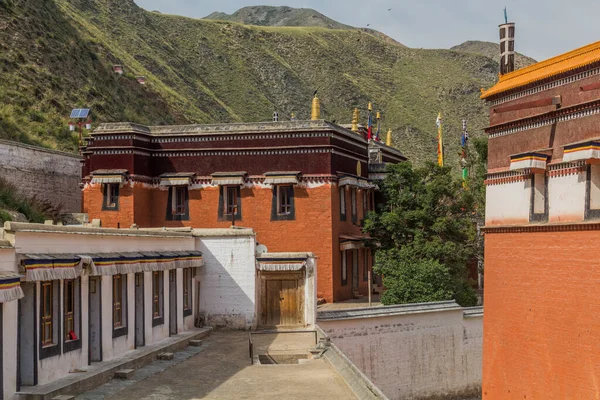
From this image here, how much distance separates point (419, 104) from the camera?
10906 centimetres

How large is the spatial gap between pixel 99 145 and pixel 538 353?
68.3 feet

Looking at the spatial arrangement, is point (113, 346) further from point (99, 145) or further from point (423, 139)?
point (423, 139)

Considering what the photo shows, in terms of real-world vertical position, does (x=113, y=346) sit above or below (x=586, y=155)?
below

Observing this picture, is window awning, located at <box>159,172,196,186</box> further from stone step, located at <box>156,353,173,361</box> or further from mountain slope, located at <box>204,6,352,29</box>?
Result: mountain slope, located at <box>204,6,352,29</box>

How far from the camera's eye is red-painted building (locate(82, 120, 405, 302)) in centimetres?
3397

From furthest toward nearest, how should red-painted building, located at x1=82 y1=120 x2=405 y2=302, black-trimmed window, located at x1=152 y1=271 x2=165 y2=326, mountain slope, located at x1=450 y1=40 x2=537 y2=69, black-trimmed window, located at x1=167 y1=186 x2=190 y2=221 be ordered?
mountain slope, located at x1=450 y1=40 x2=537 y2=69 → black-trimmed window, located at x1=167 y1=186 x2=190 y2=221 → red-painted building, located at x1=82 y1=120 x2=405 y2=302 → black-trimmed window, located at x1=152 y1=271 x2=165 y2=326

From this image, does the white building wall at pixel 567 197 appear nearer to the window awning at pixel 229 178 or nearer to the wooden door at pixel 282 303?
the wooden door at pixel 282 303

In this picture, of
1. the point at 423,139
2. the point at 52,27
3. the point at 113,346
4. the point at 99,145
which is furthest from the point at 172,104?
the point at 113,346

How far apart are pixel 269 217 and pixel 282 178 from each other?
166 centimetres

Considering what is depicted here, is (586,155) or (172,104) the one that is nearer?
(586,155)

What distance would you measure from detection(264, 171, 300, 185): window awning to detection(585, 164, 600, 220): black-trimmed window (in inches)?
627

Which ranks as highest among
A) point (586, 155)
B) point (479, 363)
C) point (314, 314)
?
point (586, 155)

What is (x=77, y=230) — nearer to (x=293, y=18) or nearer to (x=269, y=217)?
(x=269, y=217)

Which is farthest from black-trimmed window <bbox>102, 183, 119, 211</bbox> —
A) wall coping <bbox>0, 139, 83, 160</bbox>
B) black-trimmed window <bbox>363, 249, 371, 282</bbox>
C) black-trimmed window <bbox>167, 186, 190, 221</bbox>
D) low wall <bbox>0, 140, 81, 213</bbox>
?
black-trimmed window <bbox>363, 249, 371, 282</bbox>
